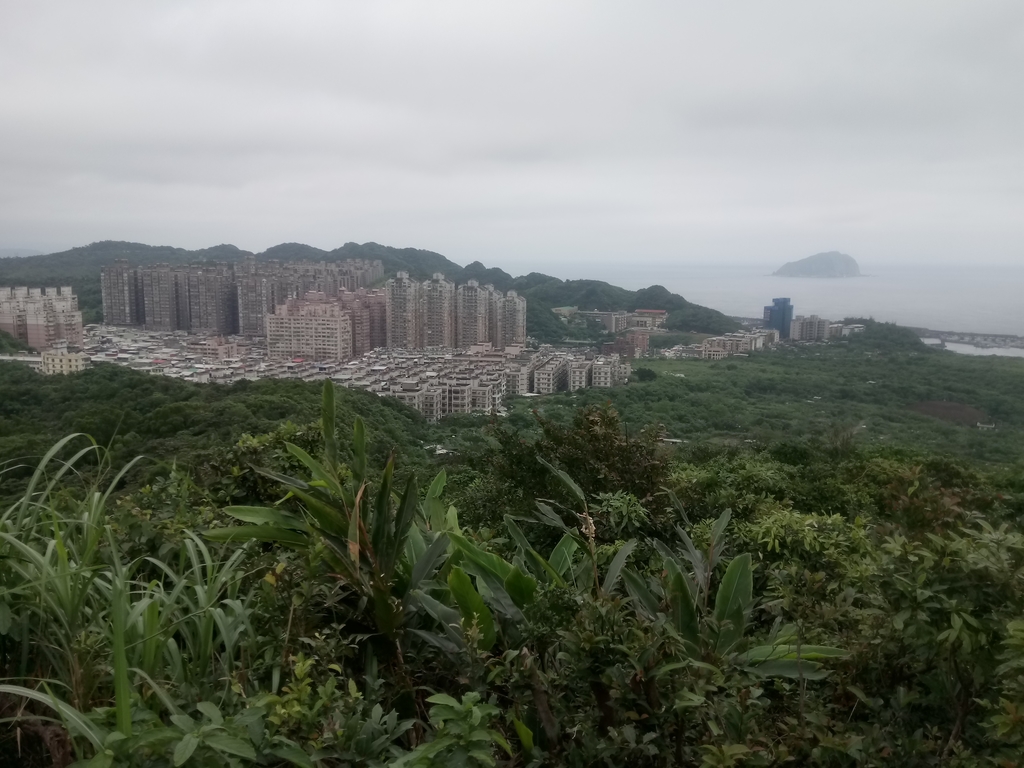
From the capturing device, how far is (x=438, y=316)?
3102 centimetres

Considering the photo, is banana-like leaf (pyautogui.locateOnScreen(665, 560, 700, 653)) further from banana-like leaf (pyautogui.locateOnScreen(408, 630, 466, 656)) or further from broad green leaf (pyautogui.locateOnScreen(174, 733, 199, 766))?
broad green leaf (pyautogui.locateOnScreen(174, 733, 199, 766))

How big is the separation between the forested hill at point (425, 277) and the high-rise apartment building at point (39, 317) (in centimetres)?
291

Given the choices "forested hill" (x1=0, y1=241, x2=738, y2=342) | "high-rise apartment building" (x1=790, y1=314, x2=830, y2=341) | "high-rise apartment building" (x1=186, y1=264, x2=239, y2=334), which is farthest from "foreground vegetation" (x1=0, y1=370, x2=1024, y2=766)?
"high-rise apartment building" (x1=186, y1=264, x2=239, y2=334)

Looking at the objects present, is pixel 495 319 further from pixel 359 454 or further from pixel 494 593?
pixel 494 593

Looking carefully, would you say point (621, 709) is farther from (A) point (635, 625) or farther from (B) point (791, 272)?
(B) point (791, 272)

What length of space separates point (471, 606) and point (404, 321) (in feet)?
99.8

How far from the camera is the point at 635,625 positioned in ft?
3.54

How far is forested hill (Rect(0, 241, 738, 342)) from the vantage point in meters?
30.3

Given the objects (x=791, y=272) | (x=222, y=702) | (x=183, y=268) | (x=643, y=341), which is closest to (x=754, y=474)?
(x=222, y=702)

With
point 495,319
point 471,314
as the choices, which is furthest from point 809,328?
point 471,314

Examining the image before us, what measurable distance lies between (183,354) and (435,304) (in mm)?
10647

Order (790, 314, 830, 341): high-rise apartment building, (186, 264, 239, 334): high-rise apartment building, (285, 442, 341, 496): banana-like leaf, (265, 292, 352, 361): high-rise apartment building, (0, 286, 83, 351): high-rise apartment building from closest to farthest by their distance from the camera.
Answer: (285, 442, 341, 496): banana-like leaf, (0, 286, 83, 351): high-rise apartment building, (790, 314, 830, 341): high-rise apartment building, (265, 292, 352, 361): high-rise apartment building, (186, 264, 239, 334): high-rise apartment building

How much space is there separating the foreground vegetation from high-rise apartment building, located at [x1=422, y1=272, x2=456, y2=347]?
97.3 ft

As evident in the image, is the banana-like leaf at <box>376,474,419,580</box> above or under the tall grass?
above
